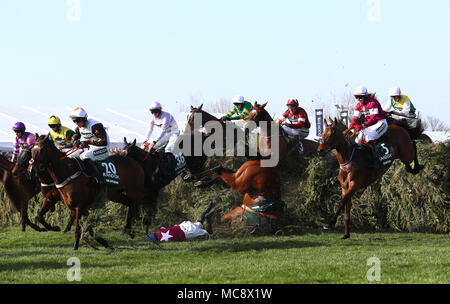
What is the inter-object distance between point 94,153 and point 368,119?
5.05 metres

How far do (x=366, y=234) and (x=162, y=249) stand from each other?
4203 mm

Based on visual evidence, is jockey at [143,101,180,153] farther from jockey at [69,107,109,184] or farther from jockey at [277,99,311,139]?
jockey at [277,99,311,139]

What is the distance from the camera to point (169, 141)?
44.7 ft

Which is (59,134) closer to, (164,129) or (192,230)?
(164,129)

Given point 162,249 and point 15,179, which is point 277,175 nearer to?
point 162,249

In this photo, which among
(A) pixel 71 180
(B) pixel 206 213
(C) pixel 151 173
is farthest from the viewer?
(C) pixel 151 173

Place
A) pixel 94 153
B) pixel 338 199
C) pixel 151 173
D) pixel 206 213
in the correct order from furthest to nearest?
pixel 338 199, pixel 151 173, pixel 206 213, pixel 94 153

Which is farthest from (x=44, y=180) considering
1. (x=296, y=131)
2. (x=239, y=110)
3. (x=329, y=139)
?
(x=329, y=139)

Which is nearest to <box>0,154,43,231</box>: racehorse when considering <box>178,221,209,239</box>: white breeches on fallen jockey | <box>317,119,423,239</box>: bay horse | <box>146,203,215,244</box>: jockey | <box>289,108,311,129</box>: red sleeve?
<box>146,203,215,244</box>: jockey

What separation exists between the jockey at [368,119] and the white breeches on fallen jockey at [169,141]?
3587 millimetres

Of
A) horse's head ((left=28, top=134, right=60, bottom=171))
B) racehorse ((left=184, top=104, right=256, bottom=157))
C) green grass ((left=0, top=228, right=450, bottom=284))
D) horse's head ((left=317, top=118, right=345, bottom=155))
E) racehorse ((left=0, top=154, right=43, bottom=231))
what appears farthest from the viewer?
racehorse ((left=0, top=154, right=43, bottom=231))

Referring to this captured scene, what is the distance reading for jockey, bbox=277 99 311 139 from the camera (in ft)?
42.9

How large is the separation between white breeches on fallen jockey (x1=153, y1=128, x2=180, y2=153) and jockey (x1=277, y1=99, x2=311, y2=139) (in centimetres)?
216
